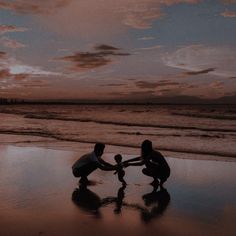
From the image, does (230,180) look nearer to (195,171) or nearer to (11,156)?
(195,171)

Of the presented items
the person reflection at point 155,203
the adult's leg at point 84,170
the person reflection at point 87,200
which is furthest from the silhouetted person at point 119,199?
the adult's leg at point 84,170

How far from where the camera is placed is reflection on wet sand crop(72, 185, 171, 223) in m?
7.18

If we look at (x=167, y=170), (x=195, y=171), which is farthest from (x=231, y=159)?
(x=167, y=170)

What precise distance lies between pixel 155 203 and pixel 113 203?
0.85 meters

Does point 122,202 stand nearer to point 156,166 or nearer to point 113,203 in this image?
point 113,203

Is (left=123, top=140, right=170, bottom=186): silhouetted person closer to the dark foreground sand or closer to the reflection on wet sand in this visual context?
the dark foreground sand

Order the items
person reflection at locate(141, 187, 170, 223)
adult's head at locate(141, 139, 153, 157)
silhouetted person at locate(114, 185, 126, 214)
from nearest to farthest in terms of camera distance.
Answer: person reflection at locate(141, 187, 170, 223) < silhouetted person at locate(114, 185, 126, 214) < adult's head at locate(141, 139, 153, 157)

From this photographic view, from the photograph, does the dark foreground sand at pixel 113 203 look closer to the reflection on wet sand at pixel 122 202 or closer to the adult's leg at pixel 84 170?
the reflection on wet sand at pixel 122 202

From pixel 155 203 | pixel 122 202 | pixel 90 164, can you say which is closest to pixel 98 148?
pixel 90 164

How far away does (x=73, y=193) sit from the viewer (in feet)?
28.2

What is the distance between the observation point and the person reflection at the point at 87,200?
728 centimetres

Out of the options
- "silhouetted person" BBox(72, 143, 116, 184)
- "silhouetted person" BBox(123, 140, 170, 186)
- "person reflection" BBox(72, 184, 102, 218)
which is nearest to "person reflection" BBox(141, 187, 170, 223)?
"silhouetted person" BBox(123, 140, 170, 186)

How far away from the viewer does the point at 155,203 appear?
7926 mm

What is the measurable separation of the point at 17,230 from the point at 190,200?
12.0ft
